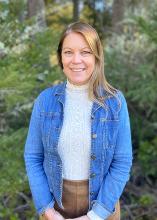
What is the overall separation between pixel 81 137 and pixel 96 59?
439 mm

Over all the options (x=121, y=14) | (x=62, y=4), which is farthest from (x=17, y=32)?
(x=62, y=4)

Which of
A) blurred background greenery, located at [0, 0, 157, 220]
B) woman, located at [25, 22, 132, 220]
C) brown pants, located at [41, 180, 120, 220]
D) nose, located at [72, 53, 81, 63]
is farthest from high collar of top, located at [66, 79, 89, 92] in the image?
blurred background greenery, located at [0, 0, 157, 220]

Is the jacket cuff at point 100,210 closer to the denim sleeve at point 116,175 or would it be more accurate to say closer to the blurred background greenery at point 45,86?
the denim sleeve at point 116,175

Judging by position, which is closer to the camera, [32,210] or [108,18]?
[32,210]

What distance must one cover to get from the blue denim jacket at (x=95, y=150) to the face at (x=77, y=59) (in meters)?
0.14

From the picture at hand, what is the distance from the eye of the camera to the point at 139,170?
238 inches

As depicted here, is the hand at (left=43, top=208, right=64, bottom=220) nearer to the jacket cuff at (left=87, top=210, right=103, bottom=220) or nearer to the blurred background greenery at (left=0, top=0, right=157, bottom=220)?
the jacket cuff at (left=87, top=210, right=103, bottom=220)

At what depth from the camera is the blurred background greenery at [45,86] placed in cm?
468

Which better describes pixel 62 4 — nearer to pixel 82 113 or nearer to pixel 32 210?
pixel 32 210

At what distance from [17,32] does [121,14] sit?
4.72m

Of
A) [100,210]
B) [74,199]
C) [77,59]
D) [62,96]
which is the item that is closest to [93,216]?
[100,210]

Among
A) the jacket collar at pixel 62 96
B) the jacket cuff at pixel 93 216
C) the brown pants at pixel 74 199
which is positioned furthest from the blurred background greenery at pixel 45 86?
the jacket cuff at pixel 93 216

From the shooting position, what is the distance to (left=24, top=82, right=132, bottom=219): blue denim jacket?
2633mm

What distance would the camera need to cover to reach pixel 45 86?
5.68m
